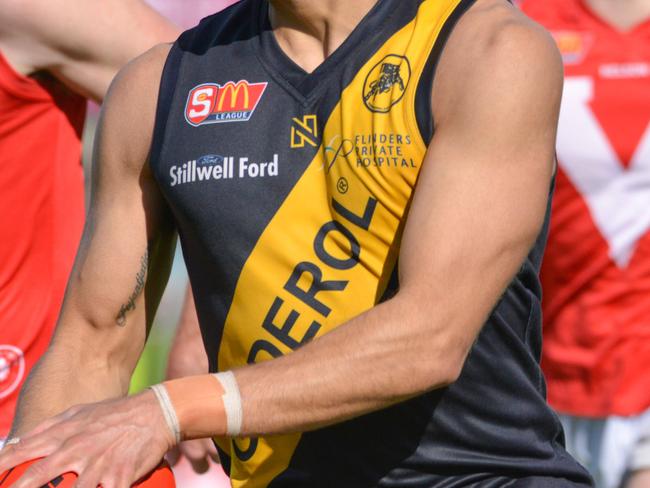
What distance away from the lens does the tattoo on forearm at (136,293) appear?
3.97 metres

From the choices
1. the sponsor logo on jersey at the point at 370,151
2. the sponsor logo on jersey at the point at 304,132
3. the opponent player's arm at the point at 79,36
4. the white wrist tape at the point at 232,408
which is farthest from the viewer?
the opponent player's arm at the point at 79,36

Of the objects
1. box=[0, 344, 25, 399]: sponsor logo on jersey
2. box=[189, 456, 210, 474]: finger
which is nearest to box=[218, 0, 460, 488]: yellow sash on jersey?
box=[189, 456, 210, 474]: finger

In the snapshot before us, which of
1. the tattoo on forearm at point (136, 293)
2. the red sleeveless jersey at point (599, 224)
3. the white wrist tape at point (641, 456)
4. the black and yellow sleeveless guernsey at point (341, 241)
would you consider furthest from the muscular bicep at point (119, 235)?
the white wrist tape at point (641, 456)

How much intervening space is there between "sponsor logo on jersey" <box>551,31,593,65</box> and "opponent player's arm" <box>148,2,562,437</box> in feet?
7.73

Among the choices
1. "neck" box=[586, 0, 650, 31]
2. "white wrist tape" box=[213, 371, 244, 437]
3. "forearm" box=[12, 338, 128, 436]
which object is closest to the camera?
"white wrist tape" box=[213, 371, 244, 437]

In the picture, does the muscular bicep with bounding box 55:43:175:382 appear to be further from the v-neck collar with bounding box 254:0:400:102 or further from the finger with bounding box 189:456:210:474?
the finger with bounding box 189:456:210:474

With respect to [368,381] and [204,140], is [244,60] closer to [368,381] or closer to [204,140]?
[204,140]

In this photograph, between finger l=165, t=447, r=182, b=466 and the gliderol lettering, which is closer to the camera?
the gliderol lettering

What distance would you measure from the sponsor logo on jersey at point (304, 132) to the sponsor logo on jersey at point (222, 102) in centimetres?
14

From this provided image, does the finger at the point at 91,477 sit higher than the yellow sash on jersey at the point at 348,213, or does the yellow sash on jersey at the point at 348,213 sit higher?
the yellow sash on jersey at the point at 348,213

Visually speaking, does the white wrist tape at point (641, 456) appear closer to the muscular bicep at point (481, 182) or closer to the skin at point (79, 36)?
the skin at point (79, 36)

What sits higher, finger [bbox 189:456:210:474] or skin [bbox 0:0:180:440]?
skin [bbox 0:0:180:440]

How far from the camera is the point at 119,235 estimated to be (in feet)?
13.0

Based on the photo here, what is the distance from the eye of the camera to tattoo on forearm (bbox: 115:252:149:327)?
3973mm
